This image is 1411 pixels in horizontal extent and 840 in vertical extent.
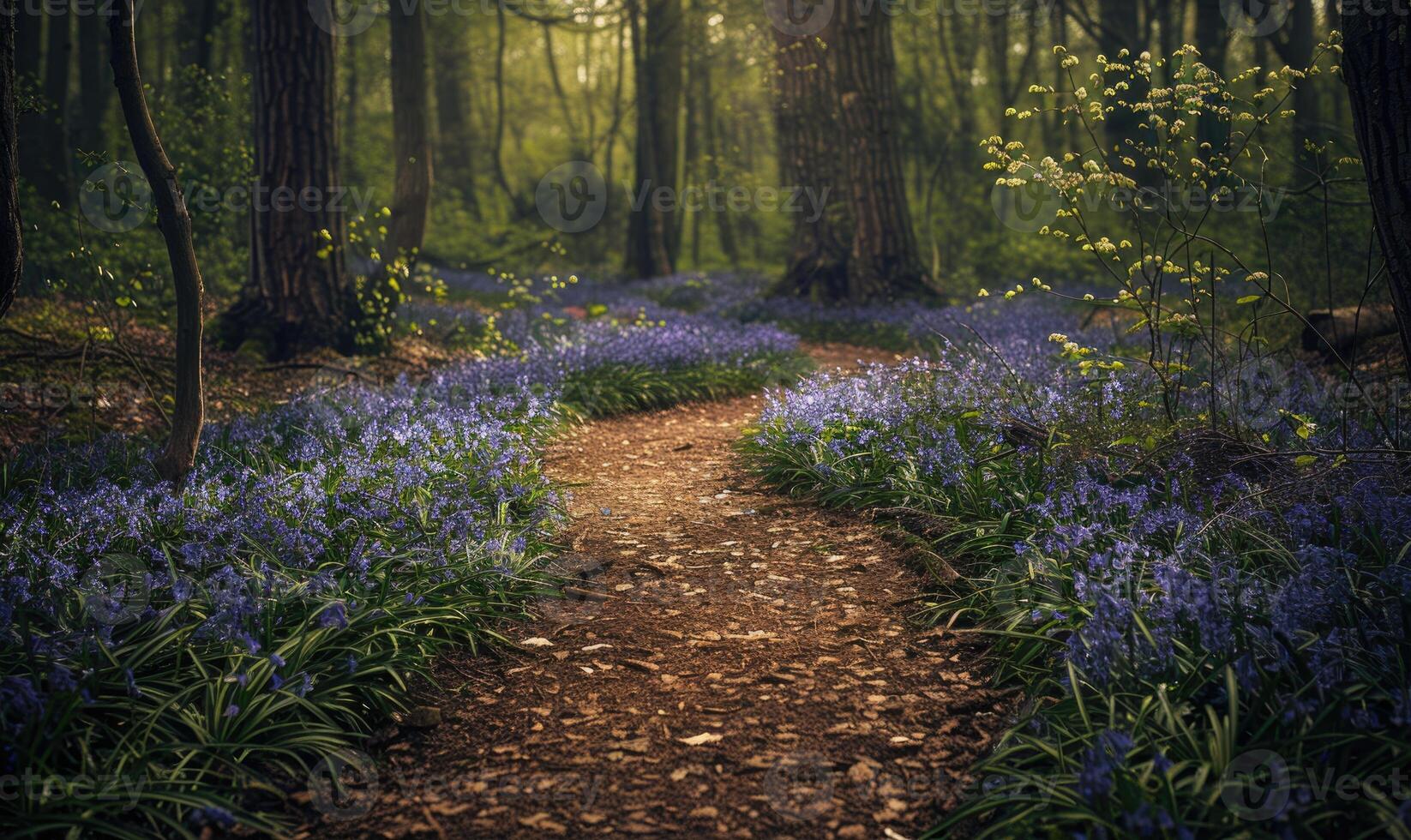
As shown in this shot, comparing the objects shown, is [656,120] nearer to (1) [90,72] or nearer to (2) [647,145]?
(2) [647,145]

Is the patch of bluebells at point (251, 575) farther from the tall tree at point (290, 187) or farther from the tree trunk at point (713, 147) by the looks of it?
the tree trunk at point (713, 147)

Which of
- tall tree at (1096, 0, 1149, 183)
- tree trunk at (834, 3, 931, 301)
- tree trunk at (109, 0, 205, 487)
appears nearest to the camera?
tree trunk at (109, 0, 205, 487)

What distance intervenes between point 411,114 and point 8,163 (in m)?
9.36

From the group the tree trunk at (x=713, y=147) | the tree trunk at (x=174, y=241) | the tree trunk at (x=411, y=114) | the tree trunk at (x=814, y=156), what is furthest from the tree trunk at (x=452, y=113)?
the tree trunk at (x=174, y=241)

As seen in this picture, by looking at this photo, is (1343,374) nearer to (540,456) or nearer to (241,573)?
(540,456)

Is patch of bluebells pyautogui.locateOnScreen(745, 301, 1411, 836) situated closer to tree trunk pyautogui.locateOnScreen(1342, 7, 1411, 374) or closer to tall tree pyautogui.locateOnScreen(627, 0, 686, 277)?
tree trunk pyautogui.locateOnScreen(1342, 7, 1411, 374)

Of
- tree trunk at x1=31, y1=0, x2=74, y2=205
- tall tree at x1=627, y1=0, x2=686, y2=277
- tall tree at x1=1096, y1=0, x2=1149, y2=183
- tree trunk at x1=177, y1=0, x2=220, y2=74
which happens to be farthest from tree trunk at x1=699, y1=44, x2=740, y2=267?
tree trunk at x1=31, y1=0, x2=74, y2=205

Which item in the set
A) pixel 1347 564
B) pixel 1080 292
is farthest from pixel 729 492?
pixel 1080 292

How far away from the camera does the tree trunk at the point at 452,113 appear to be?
25.6m

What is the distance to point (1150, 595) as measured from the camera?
3381mm

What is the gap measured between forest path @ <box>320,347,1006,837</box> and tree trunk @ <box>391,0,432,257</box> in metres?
7.94

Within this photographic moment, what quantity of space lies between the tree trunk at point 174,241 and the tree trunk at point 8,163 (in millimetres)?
659

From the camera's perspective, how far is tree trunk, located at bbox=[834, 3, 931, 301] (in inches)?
534

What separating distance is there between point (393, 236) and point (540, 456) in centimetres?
614
